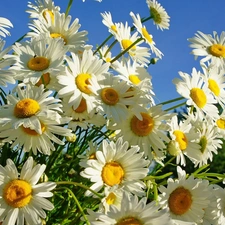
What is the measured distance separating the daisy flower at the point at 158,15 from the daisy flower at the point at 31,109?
0.55m

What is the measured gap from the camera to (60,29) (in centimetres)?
117

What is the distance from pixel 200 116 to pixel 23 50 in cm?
37

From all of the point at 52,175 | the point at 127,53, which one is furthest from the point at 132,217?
the point at 127,53

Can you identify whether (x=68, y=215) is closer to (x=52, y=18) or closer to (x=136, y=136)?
(x=136, y=136)

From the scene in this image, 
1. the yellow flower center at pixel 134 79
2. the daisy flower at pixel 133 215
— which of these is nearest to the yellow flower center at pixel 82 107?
the yellow flower center at pixel 134 79

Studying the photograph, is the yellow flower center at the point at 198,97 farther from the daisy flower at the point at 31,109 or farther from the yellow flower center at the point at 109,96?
the daisy flower at the point at 31,109

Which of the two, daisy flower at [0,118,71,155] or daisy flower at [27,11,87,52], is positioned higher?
daisy flower at [27,11,87,52]

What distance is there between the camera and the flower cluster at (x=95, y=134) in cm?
88

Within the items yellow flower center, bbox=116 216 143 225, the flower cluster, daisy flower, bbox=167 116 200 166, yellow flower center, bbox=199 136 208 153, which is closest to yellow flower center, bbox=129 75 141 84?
the flower cluster

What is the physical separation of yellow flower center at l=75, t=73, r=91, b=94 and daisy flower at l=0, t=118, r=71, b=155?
8 centimetres

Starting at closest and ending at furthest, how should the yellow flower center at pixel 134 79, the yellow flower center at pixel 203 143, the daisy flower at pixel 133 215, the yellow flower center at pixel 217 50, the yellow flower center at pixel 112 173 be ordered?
1. the daisy flower at pixel 133 215
2. the yellow flower center at pixel 112 173
3. the yellow flower center at pixel 134 79
4. the yellow flower center at pixel 203 143
5. the yellow flower center at pixel 217 50

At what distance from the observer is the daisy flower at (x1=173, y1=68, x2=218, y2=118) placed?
41.4 inches

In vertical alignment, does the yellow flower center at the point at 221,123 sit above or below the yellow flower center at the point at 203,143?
above

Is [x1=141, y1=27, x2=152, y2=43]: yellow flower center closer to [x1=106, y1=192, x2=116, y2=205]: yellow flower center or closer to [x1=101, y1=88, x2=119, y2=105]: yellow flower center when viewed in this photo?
[x1=101, y1=88, x2=119, y2=105]: yellow flower center
